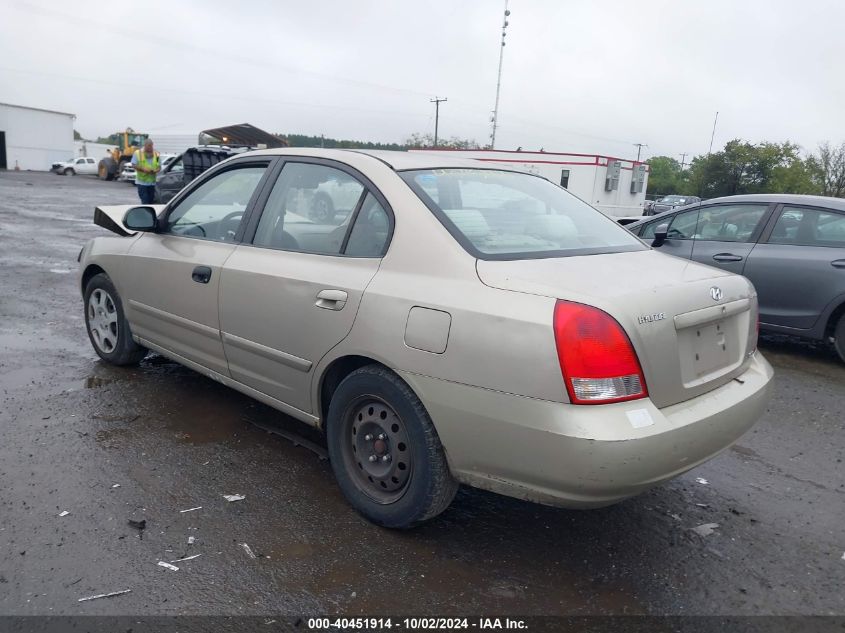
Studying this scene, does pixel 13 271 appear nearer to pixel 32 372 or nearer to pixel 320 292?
pixel 32 372

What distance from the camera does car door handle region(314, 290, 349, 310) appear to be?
9.66 feet

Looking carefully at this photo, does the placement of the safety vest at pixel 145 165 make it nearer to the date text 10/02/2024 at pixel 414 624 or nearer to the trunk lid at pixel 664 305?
the trunk lid at pixel 664 305

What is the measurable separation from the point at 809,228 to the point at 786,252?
30cm

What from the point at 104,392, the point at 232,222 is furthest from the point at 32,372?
the point at 232,222

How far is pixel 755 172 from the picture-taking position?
977 centimetres

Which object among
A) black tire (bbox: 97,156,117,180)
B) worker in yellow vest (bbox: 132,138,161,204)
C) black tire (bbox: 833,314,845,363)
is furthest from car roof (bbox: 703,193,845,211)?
black tire (bbox: 97,156,117,180)

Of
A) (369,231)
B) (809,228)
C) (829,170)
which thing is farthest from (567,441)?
(829,170)

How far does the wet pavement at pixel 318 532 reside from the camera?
2531mm

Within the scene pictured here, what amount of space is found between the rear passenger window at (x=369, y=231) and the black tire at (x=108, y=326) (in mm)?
2381

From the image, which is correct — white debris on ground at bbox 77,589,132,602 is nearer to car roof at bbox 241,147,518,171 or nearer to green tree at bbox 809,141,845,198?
car roof at bbox 241,147,518,171

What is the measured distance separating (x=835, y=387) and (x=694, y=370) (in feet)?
11.8

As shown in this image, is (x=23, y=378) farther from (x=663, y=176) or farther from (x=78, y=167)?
(x=663, y=176)

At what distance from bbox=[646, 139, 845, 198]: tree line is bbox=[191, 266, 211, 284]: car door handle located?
616 centimetres

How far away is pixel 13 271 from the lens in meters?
8.47
